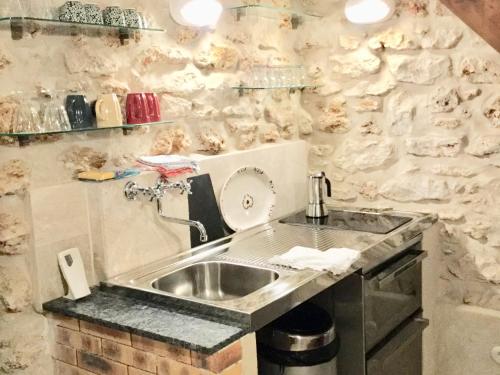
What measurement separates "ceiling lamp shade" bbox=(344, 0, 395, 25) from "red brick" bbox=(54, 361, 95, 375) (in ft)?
6.40

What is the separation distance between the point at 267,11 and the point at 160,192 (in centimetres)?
117

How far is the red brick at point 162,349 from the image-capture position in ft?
5.29

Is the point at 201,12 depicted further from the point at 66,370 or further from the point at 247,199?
the point at 66,370

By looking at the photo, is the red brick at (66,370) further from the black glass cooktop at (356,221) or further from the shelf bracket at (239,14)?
the shelf bracket at (239,14)

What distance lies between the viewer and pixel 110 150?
2158 millimetres

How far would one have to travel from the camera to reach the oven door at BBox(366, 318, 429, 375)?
230 centimetres

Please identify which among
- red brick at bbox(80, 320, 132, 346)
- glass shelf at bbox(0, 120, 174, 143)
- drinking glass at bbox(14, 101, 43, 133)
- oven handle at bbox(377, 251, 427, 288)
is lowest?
oven handle at bbox(377, 251, 427, 288)

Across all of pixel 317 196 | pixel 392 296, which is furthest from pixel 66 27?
pixel 392 296

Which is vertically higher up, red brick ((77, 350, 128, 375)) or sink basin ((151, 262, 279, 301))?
sink basin ((151, 262, 279, 301))

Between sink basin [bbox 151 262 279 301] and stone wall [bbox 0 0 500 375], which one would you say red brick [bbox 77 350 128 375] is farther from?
sink basin [bbox 151 262 279 301]

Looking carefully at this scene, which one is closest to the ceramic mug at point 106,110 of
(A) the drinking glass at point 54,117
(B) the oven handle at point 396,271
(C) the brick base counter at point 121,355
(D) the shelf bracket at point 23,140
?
(A) the drinking glass at point 54,117

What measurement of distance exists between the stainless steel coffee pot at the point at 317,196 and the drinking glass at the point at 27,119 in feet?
4.28

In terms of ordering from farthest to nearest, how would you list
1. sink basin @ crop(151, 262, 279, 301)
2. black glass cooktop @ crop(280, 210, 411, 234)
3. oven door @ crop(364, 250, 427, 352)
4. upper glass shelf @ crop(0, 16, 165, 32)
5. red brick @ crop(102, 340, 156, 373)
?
black glass cooktop @ crop(280, 210, 411, 234) → oven door @ crop(364, 250, 427, 352) → sink basin @ crop(151, 262, 279, 301) → upper glass shelf @ crop(0, 16, 165, 32) → red brick @ crop(102, 340, 156, 373)

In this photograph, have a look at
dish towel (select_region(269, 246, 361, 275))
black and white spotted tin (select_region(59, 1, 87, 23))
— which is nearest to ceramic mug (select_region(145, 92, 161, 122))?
black and white spotted tin (select_region(59, 1, 87, 23))
